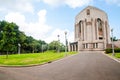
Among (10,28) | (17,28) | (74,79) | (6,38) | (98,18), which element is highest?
(98,18)

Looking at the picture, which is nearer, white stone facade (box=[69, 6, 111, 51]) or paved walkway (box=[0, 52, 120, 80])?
paved walkway (box=[0, 52, 120, 80])

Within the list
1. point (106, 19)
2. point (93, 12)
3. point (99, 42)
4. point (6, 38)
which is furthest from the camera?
point (106, 19)

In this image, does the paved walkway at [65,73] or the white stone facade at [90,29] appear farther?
the white stone facade at [90,29]

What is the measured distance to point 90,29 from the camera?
8044 centimetres

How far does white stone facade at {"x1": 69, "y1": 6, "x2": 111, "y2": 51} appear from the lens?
77.2 m

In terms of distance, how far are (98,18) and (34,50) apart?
134ft

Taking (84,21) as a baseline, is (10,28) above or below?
below

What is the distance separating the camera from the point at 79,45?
7694 centimetres

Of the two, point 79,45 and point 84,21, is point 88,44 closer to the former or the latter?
point 79,45

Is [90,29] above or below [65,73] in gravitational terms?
above

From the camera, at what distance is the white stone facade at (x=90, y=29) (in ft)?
253

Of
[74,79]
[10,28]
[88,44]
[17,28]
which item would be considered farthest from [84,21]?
[74,79]

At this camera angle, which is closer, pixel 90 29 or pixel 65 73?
pixel 65 73

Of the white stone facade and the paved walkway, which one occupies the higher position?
the white stone facade
